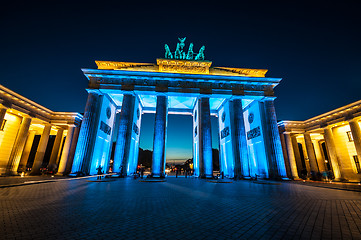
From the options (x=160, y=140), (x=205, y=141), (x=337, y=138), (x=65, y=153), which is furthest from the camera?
(x=337, y=138)

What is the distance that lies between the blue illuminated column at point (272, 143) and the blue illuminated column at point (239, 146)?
3.40 meters

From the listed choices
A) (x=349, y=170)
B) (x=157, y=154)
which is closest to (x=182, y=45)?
(x=157, y=154)

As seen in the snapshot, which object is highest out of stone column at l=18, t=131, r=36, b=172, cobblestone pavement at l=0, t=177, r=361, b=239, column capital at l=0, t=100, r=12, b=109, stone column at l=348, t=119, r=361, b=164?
column capital at l=0, t=100, r=12, b=109

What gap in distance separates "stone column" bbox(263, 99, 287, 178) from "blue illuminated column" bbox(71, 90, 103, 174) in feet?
83.6

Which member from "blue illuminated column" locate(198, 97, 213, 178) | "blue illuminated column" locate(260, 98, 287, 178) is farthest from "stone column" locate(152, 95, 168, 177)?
"blue illuminated column" locate(260, 98, 287, 178)

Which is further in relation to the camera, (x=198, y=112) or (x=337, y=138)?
(x=337, y=138)

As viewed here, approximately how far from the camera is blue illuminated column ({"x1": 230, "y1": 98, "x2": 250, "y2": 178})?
20.2 m

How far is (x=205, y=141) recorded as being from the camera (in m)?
21.0

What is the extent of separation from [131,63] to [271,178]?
27.3 metres

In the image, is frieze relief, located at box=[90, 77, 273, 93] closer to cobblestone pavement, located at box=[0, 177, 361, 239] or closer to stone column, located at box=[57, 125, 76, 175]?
stone column, located at box=[57, 125, 76, 175]

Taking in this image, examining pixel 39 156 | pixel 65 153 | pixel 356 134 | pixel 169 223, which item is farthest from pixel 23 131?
pixel 356 134

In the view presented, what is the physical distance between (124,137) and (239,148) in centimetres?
1653

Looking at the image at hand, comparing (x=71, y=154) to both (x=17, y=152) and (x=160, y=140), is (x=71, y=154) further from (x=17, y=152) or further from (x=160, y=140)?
(x=160, y=140)

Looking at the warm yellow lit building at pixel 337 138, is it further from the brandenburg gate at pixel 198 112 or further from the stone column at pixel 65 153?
the stone column at pixel 65 153
